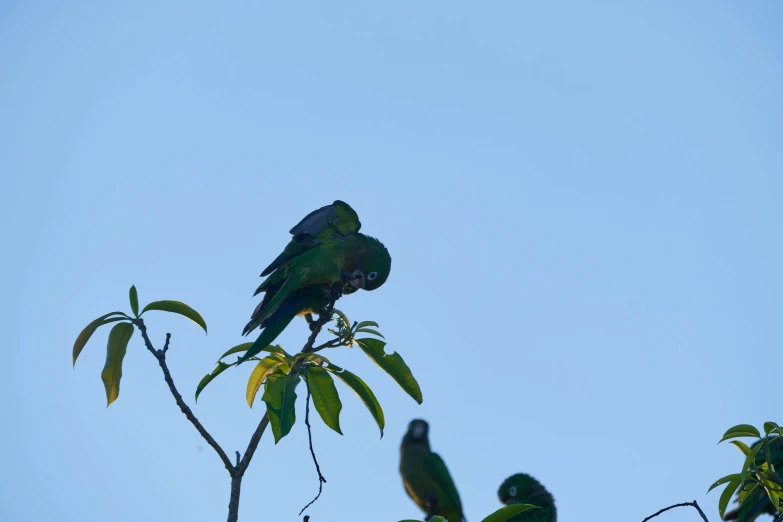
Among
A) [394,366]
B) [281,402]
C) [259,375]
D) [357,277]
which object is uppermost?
[357,277]

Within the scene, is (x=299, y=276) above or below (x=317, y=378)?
above

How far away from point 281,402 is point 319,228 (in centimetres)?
286

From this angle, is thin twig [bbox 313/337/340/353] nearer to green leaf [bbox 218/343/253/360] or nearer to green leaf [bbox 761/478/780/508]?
green leaf [bbox 218/343/253/360]

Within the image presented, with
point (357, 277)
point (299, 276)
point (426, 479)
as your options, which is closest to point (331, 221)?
point (357, 277)

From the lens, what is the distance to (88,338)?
405 centimetres

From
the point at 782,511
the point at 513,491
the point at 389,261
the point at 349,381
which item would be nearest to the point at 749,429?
the point at 782,511

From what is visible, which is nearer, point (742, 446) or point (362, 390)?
point (362, 390)

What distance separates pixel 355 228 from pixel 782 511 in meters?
3.94

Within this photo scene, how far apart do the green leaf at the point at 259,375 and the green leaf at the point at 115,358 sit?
0.70m

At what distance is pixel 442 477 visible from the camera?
589 centimetres

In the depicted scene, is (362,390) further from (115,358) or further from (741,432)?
(741,432)

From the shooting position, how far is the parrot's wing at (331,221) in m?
6.18

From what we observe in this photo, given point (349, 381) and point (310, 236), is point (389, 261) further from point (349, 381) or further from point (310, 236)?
point (349, 381)

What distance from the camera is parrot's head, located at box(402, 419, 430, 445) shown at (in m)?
6.22
